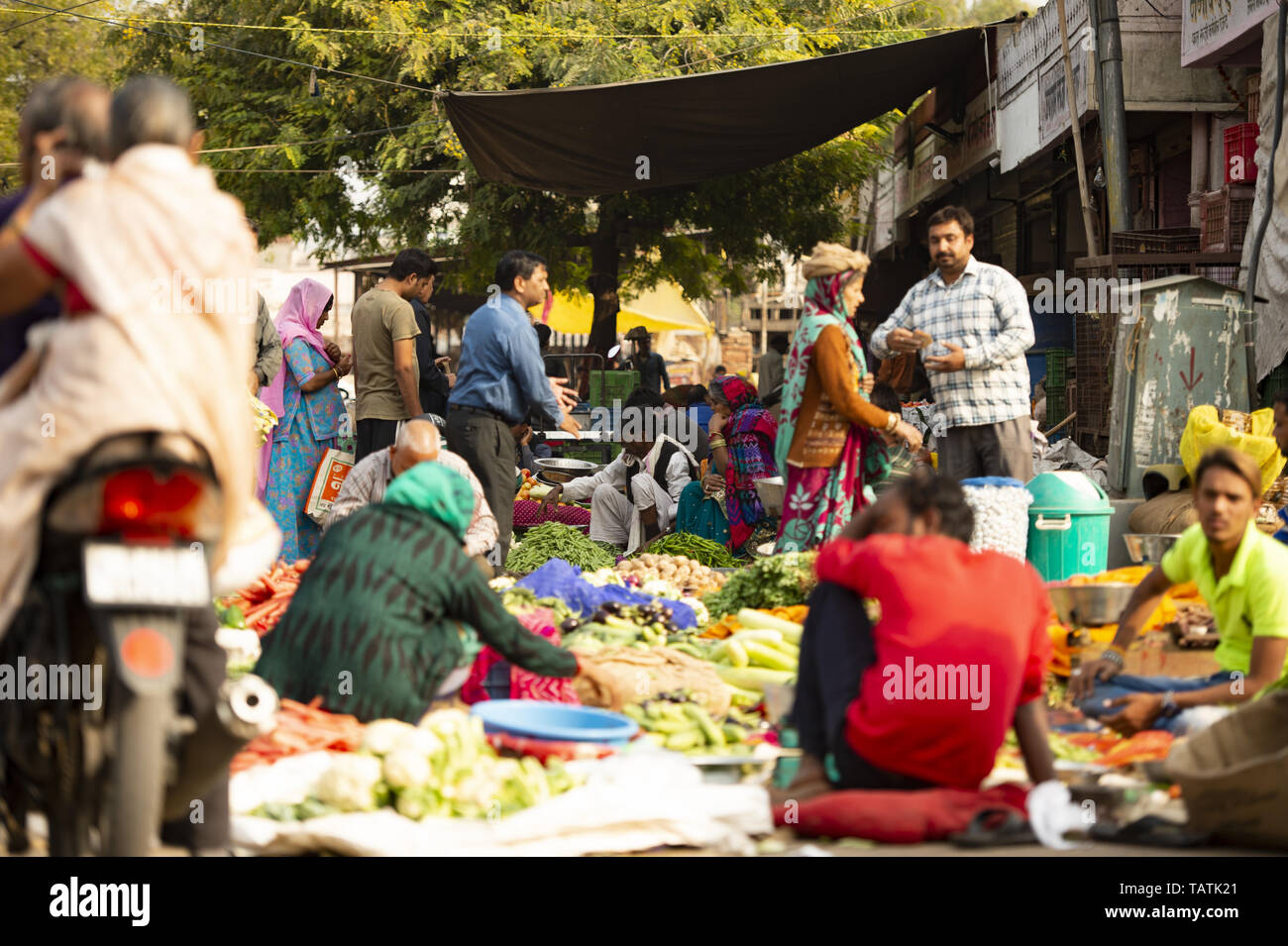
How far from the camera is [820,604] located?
3.37 meters

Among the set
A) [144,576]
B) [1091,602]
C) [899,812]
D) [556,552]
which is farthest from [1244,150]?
[144,576]

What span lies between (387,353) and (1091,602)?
13.9 ft

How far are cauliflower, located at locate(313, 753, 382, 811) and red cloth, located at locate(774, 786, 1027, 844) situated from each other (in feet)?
3.69

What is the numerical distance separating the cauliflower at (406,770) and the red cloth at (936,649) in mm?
1118

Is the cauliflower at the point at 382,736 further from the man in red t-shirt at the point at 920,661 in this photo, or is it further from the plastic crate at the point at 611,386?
the plastic crate at the point at 611,386

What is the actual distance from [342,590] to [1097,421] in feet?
21.5

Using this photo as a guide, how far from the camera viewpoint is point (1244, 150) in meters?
8.77

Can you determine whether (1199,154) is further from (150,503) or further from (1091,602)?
(150,503)

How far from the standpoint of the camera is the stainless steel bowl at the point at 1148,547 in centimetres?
628

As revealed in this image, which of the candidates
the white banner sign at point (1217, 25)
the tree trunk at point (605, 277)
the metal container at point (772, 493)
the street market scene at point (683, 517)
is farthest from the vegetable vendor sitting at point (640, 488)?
the tree trunk at point (605, 277)

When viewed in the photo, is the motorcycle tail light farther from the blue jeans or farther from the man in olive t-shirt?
the man in olive t-shirt
